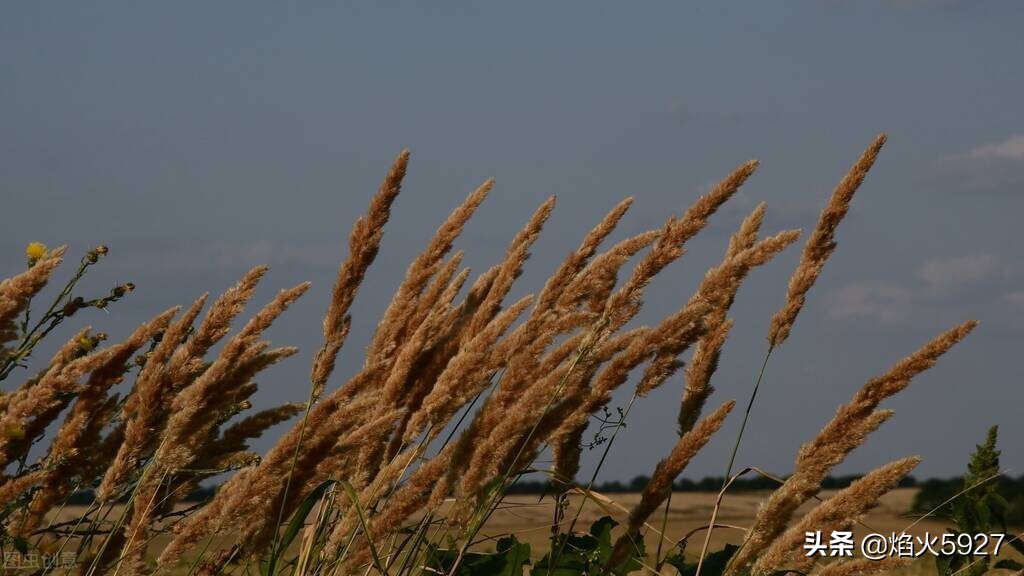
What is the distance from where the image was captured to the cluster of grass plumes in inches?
99.3

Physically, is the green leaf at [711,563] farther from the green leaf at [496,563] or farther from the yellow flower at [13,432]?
the yellow flower at [13,432]

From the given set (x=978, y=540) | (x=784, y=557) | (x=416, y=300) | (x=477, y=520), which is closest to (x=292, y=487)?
(x=477, y=520)

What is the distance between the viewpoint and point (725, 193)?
2871 millimetres

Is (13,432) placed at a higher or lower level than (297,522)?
higher

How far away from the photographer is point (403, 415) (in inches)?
107

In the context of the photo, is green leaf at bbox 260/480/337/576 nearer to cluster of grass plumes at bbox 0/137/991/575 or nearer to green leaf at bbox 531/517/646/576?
cluster of grass plumes at bbox 0/137/991/575

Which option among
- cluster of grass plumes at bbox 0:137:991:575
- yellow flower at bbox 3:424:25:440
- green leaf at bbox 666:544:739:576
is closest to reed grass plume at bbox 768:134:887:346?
cluster of grass plumes at bbox 0:137:991:575

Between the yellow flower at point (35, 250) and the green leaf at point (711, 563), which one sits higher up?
the yellow flower at point (35, 250)

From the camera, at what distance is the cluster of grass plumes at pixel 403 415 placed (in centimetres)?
252

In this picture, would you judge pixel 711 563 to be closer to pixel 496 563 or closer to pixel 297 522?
pixel 496 563

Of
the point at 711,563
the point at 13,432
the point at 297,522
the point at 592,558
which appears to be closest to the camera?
the point at 297,522

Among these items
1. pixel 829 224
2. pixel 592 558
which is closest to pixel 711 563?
pixel 592 558

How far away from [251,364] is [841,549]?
5.07 ft

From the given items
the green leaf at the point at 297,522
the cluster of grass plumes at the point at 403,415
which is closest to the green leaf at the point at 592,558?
the cluster of grass plumes at the point at 403,415
